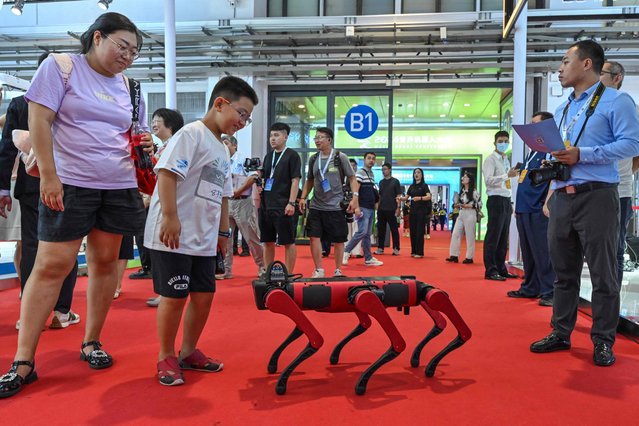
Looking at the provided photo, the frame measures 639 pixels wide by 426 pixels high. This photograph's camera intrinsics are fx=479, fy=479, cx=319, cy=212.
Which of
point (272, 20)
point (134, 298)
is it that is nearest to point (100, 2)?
point (272, 20)

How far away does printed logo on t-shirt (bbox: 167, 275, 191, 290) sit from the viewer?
192 centimetres

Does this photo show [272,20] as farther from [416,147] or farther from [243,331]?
[416,147]

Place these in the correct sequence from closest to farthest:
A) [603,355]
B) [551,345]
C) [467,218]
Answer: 1. [603,355]
2. [551,345]
3. [467,218]

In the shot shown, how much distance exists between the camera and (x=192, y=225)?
6.43ft

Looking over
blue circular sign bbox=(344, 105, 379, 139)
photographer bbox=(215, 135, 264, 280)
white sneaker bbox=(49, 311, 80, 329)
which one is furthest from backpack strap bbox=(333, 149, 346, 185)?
blue circular sign bbox=(344, 105, 379, 139)

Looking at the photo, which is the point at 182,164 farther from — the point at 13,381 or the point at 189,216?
the point at 13,381

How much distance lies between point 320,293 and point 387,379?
498 millimetres

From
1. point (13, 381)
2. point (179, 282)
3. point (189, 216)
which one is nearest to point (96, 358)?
point (13, 381)

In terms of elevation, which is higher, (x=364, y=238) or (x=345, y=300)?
(x=345, y=300)

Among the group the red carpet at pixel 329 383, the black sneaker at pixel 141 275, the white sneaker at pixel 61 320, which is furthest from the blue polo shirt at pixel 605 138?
the black sneaker at pixel 141 275

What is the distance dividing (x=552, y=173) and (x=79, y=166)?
2193 mm

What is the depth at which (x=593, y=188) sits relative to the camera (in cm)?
232

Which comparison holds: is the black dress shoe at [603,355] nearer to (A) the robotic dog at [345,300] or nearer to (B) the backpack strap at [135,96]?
(A) the robotic dog at [345,300]

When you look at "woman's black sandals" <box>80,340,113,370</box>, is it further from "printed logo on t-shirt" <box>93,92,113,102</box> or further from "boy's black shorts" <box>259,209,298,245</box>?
"boy's black shorts" <box>259,209,298,245</box>
